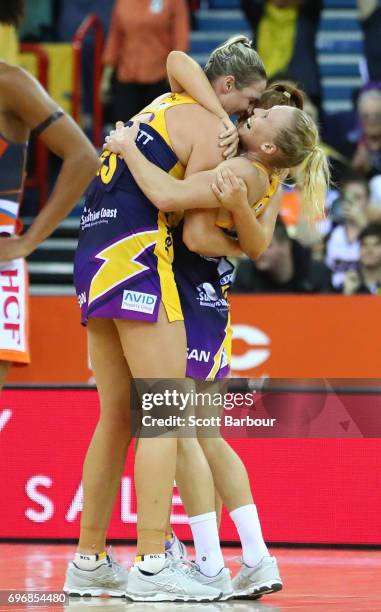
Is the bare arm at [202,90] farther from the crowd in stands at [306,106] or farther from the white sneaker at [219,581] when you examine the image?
the crowd in stands at [306,106]

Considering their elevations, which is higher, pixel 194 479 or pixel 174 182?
pixel 174 182

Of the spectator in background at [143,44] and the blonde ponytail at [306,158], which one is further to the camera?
the spectator in background at [143,44]

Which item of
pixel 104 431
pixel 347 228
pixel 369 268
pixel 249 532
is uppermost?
pixel 347 228

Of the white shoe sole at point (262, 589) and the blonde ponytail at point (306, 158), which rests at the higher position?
the blonde ponytail at point (306, 158)

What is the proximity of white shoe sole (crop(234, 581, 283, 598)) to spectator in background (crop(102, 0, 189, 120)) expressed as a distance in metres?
6.97

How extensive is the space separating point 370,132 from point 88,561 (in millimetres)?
6574

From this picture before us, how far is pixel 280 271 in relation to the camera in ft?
30.8

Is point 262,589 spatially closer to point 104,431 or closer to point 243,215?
point 104,431

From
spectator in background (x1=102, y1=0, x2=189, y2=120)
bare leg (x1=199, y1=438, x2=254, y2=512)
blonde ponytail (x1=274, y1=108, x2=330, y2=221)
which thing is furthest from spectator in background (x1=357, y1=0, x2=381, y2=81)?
bare leg (x1=199, y1=438, x2=254, y2=512)

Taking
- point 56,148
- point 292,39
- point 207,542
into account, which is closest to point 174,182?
point 56,148

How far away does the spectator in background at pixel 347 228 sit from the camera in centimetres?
1016

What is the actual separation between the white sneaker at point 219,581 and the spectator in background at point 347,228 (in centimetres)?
508

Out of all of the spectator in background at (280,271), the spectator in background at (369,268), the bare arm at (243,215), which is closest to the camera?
the bare arm at (243,215)

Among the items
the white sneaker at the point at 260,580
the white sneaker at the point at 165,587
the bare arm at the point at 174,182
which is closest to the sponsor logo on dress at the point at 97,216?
the bare arm at the point at 174,182
